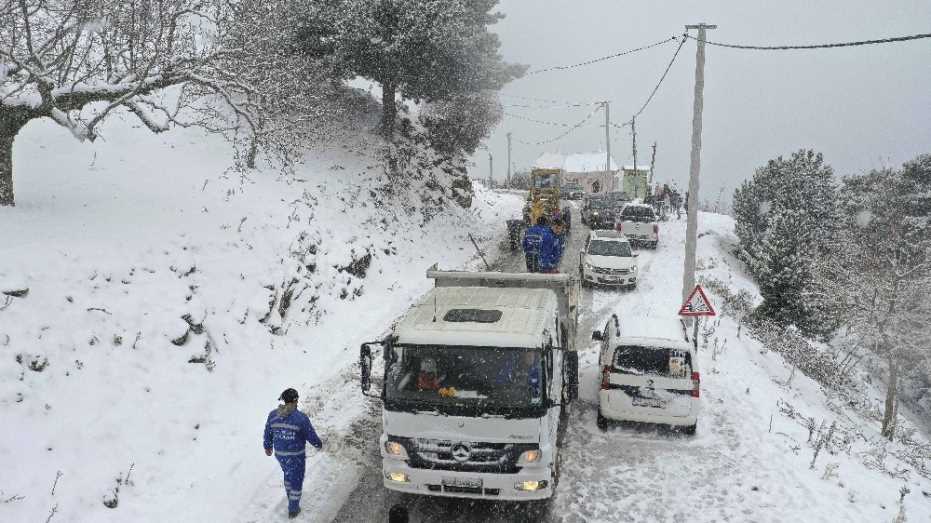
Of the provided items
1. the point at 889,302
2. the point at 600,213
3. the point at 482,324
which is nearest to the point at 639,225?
the point at 600,213

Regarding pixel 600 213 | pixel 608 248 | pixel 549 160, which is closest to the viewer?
pixel 608 248

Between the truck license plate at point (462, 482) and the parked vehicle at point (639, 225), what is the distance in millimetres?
21999

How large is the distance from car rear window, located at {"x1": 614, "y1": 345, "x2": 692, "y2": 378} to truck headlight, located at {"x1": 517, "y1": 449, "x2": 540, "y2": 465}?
368cm

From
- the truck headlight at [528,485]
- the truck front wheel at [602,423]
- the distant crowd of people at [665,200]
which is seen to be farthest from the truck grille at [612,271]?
the distant crowd of people at [665,200]

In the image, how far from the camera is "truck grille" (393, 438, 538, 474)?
6777 mm

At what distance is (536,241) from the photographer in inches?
667

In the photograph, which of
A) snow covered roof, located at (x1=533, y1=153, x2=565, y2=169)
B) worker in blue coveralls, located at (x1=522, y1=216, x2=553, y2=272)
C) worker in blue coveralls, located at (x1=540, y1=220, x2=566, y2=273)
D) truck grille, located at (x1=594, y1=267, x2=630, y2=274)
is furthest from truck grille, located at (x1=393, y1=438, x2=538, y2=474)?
snow covered roof, located at (x1=533, y1=153, x2=565, y2=169)

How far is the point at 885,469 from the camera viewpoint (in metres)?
10.5

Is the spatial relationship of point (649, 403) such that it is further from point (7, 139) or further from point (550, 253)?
point (7, 139)

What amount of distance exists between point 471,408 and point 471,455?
563mm

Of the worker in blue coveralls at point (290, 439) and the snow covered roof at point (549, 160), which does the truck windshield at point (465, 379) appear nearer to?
the worker in blue coveralls at point (290, 439)

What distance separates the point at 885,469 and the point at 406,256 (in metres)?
14.1

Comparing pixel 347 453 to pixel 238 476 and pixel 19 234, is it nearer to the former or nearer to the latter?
pixel 238 476

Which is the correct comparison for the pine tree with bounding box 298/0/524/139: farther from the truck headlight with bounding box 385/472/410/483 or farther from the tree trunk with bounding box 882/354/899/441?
the tree trunk with bounding box 882/354/899/441
